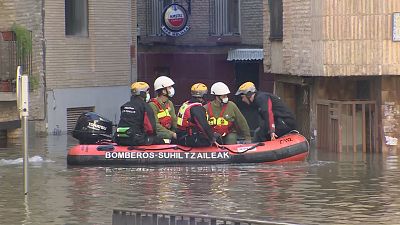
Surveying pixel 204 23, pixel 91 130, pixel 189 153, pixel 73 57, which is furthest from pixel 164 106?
pixel 204 23

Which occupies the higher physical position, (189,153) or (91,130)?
(91,130)

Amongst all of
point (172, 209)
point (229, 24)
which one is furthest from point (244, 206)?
point (229, 24)

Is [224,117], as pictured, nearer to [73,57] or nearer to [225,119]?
[225,119]

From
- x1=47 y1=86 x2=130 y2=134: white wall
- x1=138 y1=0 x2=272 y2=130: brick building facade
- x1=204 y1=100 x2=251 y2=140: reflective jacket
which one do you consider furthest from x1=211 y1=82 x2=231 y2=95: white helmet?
x1=138 y1=0 x2=272 y2=130: brick building facade

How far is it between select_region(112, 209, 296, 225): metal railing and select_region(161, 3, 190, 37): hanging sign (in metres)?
24.7

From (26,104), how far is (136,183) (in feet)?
11.2

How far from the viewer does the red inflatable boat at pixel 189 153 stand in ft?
77.0

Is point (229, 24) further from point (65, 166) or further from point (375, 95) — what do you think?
point (65, 166)

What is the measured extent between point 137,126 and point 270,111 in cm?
Answer: 274

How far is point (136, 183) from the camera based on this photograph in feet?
69.0

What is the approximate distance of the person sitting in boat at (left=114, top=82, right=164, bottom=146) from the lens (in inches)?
934

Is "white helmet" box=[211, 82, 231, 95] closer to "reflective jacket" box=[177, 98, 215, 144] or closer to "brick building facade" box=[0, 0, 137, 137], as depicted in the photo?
"reflective jacket" box=[177, 98, 215, 144]

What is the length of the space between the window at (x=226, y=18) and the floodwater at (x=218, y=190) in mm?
12663

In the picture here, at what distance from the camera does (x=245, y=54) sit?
3719 cm
